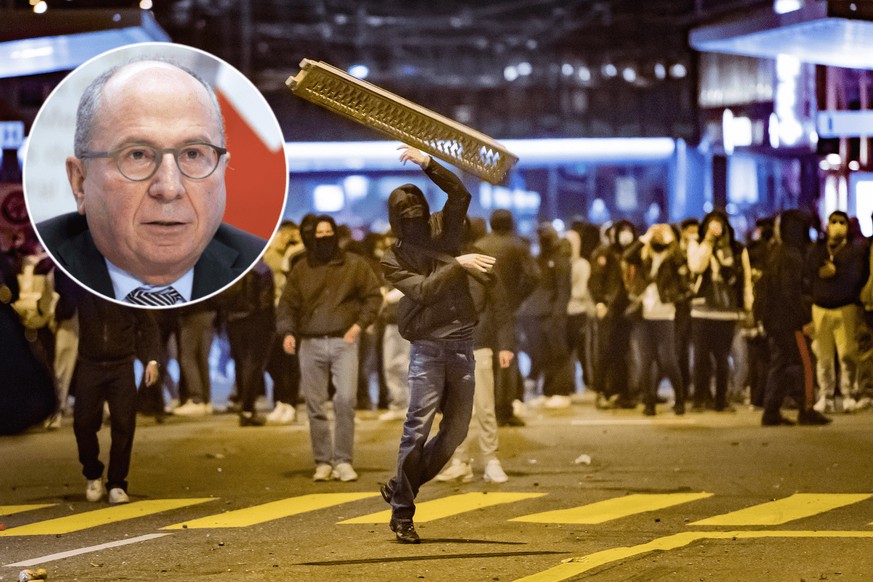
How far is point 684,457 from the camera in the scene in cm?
1281

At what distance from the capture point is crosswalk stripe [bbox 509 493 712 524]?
973cm

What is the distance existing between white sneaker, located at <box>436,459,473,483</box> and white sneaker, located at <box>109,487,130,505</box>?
2.32 metres

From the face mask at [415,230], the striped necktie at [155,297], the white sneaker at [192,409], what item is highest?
the face mask at [415,230]

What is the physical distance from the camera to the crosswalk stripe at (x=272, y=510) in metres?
9.84

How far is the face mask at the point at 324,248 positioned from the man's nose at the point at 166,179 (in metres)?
1.76

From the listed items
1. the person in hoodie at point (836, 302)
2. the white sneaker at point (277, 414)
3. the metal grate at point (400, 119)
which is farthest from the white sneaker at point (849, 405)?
the metal grate at point (400, 119)

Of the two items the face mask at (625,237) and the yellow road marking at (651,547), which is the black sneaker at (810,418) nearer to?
the face mask at (625,237)

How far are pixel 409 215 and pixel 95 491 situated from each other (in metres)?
3.64

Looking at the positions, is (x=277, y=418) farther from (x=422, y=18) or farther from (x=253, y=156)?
(x=422, y=18)

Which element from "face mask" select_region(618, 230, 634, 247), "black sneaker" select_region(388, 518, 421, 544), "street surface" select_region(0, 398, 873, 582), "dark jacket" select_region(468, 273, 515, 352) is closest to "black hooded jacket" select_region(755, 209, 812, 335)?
"street surface" select_region(0, 398, 873, 582)

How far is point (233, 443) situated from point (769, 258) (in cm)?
537

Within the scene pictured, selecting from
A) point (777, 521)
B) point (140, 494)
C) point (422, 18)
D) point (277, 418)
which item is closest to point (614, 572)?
point (777, 521)

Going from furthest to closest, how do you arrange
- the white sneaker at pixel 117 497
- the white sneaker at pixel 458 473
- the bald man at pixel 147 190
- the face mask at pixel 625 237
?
the face mask at pixel 625 237 < the white sneaker at pixel 458 473 < the white sneaker at pixel 117 497 < the bald man at pixel 147 190

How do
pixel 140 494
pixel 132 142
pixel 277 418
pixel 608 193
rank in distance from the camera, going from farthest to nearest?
pixel 608 193, pixel 277 418, pixel 140 494, pixel 132 142
